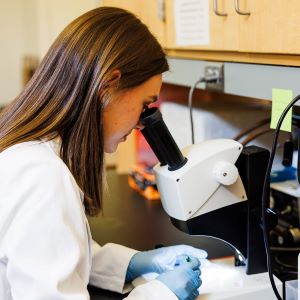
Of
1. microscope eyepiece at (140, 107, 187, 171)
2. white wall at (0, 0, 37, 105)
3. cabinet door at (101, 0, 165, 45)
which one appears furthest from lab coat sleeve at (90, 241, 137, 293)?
white wall at (0, 0, 37, 105)

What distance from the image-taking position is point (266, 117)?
60.6 inches

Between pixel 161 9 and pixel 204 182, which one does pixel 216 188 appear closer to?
pixel 204 182

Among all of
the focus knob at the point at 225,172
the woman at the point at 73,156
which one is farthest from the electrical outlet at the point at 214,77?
the focus knob at the point at 225,172

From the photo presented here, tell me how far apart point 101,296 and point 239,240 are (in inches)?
12.0

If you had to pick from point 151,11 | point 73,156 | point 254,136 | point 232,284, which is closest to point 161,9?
point 151,11

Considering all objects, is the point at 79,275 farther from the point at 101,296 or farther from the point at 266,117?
the point at 266,117

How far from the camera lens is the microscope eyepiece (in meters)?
0.90

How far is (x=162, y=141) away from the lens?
0.91m

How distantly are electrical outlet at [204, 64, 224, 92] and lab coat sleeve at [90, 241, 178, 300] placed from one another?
18.3 inches

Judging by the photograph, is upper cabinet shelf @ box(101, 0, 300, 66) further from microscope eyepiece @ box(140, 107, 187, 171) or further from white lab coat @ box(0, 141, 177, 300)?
white lab coat @ box(0, 141, 177, 300)

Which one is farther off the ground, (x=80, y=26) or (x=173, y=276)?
(x=80, y=26)

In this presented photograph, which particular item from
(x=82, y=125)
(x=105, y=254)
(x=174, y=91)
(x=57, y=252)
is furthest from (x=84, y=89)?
(x=174, y=91)

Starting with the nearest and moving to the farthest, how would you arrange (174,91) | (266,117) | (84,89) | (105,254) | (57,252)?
(57,252), (84,89), (105,254), (266,117), (174,91)

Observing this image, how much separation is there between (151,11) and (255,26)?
611 mm
